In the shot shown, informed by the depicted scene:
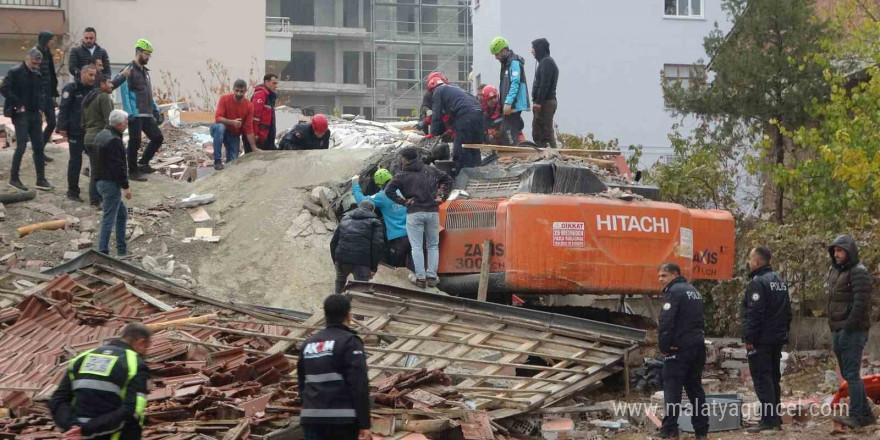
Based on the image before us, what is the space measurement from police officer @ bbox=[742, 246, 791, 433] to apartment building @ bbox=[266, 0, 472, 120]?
44.7m

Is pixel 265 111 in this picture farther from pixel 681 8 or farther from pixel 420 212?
pixel 681 8

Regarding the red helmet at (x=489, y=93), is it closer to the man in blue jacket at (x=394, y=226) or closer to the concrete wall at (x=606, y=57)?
the man in blue jacket at (x=394, y=226)

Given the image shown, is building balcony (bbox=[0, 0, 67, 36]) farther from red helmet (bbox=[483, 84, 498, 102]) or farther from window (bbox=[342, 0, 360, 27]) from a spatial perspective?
window (bbox=[342, 0, 360, 27])

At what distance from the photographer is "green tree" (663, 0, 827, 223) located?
2345 cm

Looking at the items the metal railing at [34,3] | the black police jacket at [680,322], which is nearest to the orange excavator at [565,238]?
the black police jacket at [680,322]

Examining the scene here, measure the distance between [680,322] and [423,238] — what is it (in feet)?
15.6

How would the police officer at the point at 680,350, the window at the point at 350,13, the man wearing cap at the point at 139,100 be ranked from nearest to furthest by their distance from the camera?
the police officer at the point at 680,350 < the man wearing cap at the point at 139,100 < the window at the point at 350,13

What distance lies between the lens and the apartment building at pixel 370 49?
55.5 metres

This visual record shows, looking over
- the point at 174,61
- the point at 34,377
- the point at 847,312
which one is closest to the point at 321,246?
the point at 34,377

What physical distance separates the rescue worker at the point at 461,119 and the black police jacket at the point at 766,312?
5.79m

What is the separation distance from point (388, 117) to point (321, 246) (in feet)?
123

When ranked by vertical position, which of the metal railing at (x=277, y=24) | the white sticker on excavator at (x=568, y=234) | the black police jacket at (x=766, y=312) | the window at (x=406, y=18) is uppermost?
the window at (x=406, y=18)

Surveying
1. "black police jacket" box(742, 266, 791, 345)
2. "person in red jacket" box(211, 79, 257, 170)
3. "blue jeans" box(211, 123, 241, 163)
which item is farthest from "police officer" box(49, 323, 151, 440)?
"blue jeans" box(211, 123, 241, 163)

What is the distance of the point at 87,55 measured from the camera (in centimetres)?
1728
